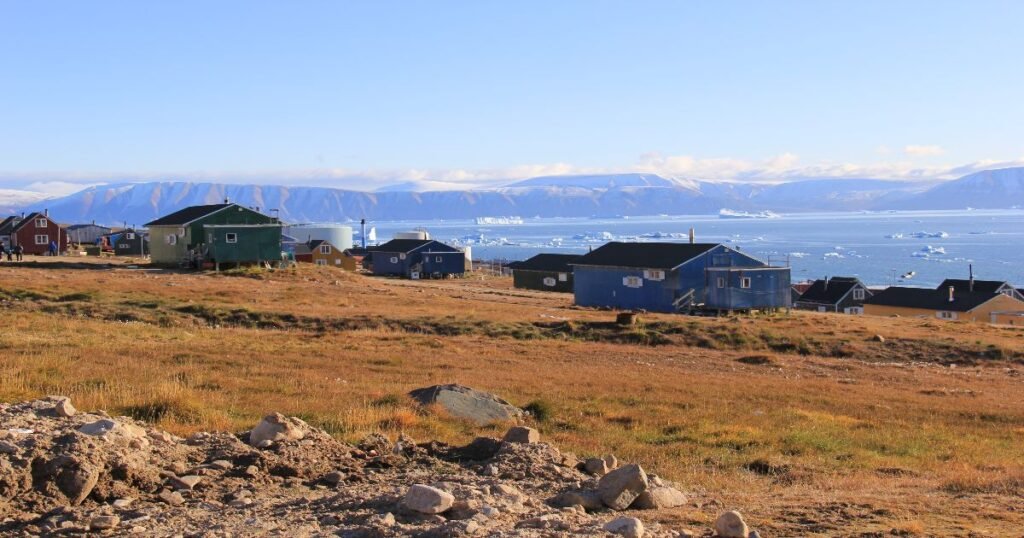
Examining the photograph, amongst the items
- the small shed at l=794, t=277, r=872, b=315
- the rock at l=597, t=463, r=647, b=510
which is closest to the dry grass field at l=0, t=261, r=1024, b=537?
the rock at l=597, t=463, r=647, b=510

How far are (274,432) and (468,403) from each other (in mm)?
5733

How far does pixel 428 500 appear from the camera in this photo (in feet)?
23.7

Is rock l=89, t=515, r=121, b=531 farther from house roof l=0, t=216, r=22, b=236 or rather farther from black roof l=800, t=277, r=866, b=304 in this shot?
house roof l=0, t=216, r=22, b=236

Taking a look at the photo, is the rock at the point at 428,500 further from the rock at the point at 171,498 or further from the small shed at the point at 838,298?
the small shed at the point at 838,298

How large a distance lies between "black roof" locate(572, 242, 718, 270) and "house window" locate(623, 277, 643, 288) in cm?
76

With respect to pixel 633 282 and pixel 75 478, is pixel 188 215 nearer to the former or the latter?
pixel 633 282

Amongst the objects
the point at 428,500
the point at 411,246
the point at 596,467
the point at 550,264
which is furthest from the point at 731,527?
the point at 411,246

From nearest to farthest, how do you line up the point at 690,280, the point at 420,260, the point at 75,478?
the point at 75,478 < the point at 690,280 < the point at 420,260

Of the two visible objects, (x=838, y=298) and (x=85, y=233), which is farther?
(x=85, y=233)

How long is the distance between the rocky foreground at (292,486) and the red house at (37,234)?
251 ft

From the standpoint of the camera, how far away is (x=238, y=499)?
7934mm

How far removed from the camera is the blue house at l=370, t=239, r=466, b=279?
87.1m

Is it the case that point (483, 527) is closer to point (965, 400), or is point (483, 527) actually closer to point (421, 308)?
point (965, 400)

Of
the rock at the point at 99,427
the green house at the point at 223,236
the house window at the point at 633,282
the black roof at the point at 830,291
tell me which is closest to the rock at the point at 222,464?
the rock at the point at 99,427
